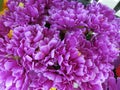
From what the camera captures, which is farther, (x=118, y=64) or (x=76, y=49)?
(x=118, y=64)

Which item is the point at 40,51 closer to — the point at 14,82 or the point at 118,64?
the point at 14,82

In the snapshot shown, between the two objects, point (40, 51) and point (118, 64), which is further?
point (118, 64)

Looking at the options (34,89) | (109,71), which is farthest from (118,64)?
(34,89)

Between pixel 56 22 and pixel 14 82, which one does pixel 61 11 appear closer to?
pixel 56 22

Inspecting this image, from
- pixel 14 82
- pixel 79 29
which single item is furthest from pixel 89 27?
pixel 14 82
